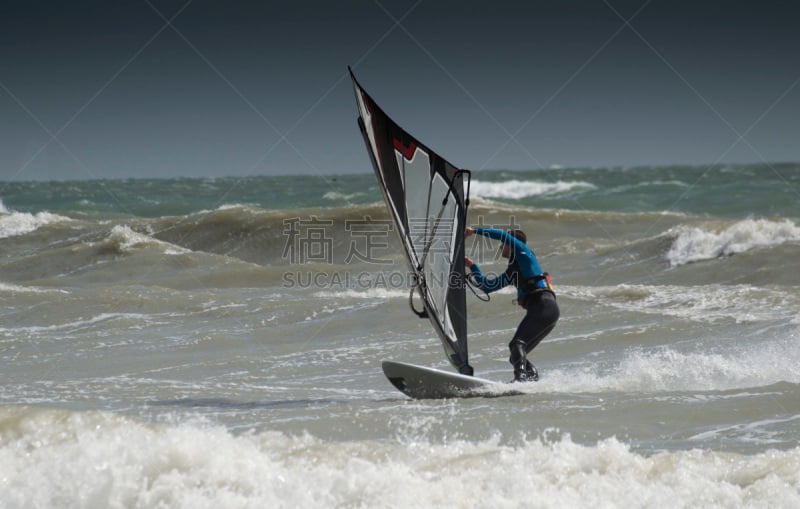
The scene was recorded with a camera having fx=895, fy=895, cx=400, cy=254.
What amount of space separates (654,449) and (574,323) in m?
4.70

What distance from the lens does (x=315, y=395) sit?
6688mm

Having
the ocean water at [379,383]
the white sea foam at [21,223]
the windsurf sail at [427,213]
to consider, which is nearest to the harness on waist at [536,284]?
the windsurf sail at [427,213]

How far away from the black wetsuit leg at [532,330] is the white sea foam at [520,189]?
91.3 feet

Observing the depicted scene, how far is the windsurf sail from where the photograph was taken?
20.0ft

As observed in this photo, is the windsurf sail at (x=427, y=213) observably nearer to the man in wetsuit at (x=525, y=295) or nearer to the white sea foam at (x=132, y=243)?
the man in wetsuit at (x=525, y=295)

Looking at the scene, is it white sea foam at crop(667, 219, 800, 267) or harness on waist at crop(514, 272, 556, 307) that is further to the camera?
white sea foam at crop(667, 219, 800, 267)

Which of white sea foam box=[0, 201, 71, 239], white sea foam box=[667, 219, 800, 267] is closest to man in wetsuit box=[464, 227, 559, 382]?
white sea foam box=[667, 219, 800, 267]

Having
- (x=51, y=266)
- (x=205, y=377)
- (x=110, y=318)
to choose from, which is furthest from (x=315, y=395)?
(x=51, y=266)

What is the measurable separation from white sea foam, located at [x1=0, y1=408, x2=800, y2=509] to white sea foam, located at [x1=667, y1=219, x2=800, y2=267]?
369 inches

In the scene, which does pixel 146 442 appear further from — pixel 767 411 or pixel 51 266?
pixel 51 266

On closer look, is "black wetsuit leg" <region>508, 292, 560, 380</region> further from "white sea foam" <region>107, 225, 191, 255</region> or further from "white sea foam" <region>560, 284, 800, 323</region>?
"white sea foam" <region>107, 225, 191, 255</region>

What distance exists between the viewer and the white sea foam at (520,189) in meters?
35.0

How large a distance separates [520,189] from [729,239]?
75.2 feet

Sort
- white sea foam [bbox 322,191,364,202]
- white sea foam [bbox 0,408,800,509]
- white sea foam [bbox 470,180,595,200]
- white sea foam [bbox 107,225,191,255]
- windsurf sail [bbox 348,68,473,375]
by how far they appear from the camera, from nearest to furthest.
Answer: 1. white sea foam [bbox 0,408,800,509]
2. windsurf sail [bbox 348,68,473,375]
3. white sea foam [bbox 107,225,191,255]
4. white sea foam [bbox 322,191,364,202]
5. white sea foam [bbox 470,180,595,200]
